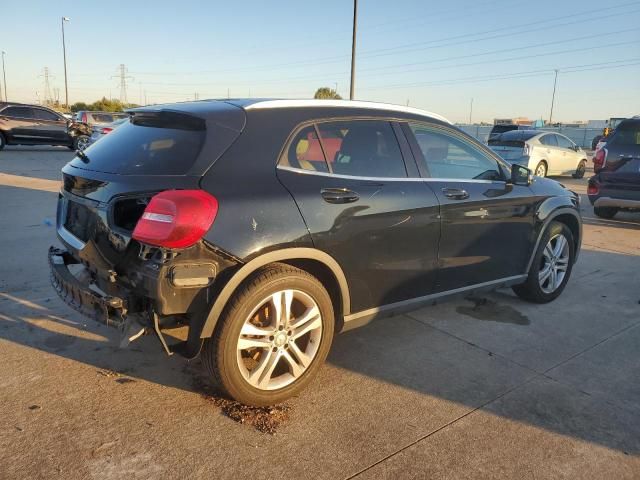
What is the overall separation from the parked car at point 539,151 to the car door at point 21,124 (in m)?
16.5

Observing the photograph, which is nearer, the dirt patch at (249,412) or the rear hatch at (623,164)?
the dirt patch at (249,412)

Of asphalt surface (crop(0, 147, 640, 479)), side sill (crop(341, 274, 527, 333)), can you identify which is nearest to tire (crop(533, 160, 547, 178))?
asphalt surface (crop(0, 147, 640, 479))

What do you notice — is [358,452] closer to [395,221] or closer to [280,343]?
[280,343]

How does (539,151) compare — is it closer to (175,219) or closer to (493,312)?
(493,312)

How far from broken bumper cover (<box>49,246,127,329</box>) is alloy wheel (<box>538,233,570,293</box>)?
3.71 metres

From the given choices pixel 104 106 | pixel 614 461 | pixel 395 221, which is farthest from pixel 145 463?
pixel 104 106

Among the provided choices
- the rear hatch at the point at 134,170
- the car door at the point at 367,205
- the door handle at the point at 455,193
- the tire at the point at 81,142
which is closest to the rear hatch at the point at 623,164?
the door handle at the point at 455,193

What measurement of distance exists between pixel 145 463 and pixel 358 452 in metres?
1.04

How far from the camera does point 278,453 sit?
254 centimetres

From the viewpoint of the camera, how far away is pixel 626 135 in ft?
27.7

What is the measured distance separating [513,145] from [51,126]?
1678 cm

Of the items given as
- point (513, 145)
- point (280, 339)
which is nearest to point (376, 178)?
point (280, 339)

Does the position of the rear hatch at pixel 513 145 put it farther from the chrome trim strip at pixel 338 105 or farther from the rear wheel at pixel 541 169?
the chrome trim strip at pixel 338 105

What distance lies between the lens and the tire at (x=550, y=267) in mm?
4617
